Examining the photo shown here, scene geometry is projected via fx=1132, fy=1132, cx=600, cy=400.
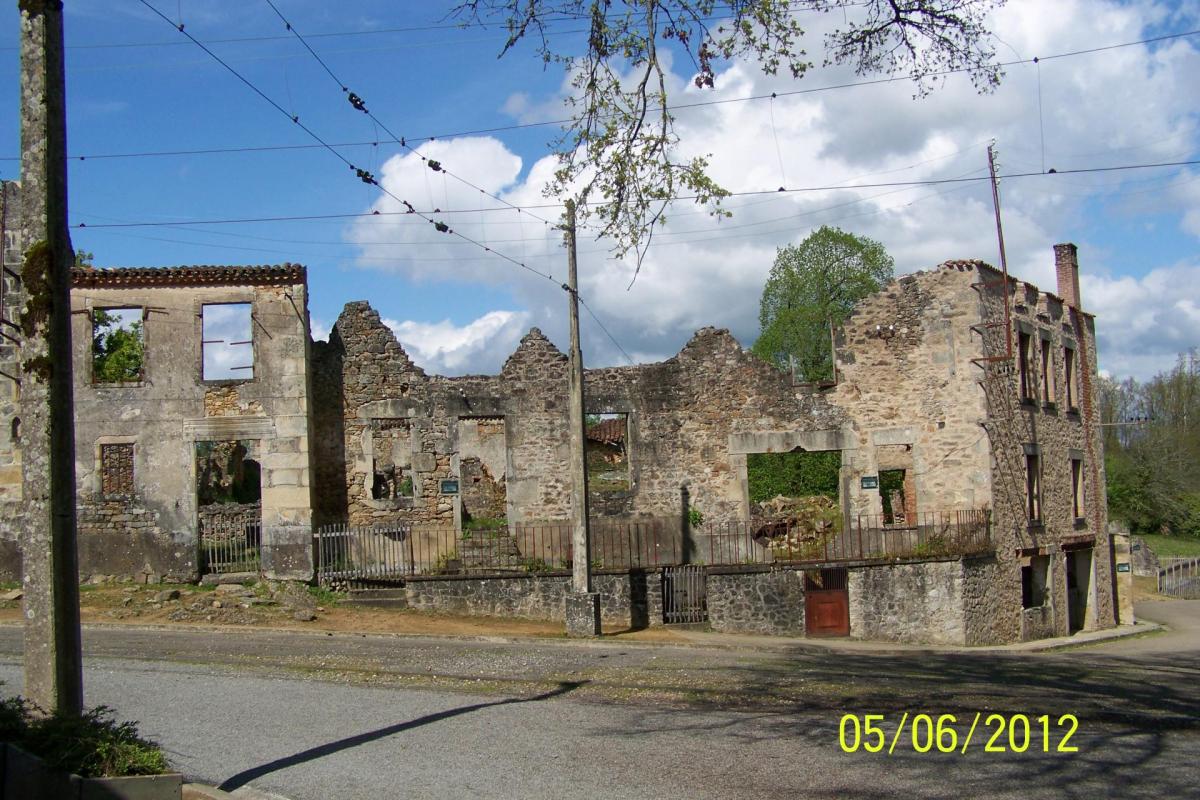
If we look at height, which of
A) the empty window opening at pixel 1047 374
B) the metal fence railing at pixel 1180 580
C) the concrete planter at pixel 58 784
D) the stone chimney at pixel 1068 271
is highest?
the stone chimney at pixel 1068 271

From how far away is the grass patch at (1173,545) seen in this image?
5000 cm

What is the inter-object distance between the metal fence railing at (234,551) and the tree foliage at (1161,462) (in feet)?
129

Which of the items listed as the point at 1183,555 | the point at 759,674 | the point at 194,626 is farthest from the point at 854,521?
the point at 1183,555

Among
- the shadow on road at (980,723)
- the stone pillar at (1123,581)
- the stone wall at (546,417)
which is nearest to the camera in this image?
the shadow on road at (980,723)

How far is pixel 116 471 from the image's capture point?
85.8ft

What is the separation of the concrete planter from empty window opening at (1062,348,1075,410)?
2633 centimetres

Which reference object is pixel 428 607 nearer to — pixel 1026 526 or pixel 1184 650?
pixel 1026 526

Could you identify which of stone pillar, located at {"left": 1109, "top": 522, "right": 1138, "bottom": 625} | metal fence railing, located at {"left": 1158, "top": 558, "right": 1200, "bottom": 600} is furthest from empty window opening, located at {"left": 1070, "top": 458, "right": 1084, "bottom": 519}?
metal fence railing, located at {"left": 1158, "top": 558, "right": 1200, "bottom": 600}

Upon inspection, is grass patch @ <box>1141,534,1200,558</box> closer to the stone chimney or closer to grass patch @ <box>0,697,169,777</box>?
the stone chimney

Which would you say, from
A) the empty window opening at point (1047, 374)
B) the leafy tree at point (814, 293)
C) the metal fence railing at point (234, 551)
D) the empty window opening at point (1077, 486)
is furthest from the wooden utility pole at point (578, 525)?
the leafy tree at point (814, 293)

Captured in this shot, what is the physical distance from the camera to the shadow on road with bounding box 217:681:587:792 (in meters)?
8.11

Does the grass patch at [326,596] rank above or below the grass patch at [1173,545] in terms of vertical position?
above

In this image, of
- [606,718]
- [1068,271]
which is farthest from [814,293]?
[606,718]

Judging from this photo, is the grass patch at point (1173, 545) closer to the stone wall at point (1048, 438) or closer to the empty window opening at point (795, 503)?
the empty window opening at point (795, 503)
